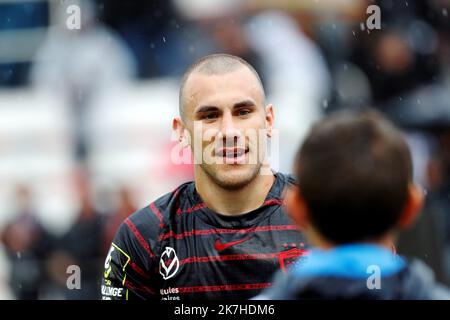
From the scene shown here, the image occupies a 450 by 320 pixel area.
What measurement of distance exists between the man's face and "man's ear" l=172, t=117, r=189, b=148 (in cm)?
7

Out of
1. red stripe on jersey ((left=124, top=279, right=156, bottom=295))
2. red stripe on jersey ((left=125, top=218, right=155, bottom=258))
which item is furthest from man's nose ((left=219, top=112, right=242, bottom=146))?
red stripe on jersey ((left=124, top=279, right=156, bottom=295))

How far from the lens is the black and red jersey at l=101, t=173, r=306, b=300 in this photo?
4.53 metres

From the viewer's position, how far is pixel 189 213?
480cm

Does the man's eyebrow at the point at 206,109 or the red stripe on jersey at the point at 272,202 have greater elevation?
the man's eyebrow at the point at 206,109

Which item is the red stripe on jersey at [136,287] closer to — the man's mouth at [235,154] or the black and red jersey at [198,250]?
the black and red jersey at [198,250]

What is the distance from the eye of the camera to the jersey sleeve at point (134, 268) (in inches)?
185

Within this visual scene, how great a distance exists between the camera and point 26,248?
957cm

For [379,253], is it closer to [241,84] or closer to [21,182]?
[241,84]

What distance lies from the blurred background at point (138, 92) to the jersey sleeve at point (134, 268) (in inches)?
143

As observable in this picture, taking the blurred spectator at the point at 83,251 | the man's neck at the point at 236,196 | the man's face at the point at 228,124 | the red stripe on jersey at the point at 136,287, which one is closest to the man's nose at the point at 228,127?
the man's face at the point at 228,124

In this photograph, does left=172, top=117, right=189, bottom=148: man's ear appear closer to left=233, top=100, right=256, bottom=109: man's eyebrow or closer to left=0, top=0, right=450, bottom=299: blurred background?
left=233, top=100, right=256, bottom=109: man's eyebrow

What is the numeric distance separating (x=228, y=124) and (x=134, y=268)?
813 mm

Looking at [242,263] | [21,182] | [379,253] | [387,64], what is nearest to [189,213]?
[242,263]

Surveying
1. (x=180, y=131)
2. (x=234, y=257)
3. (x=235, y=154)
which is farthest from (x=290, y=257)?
(x=180, y=131)
